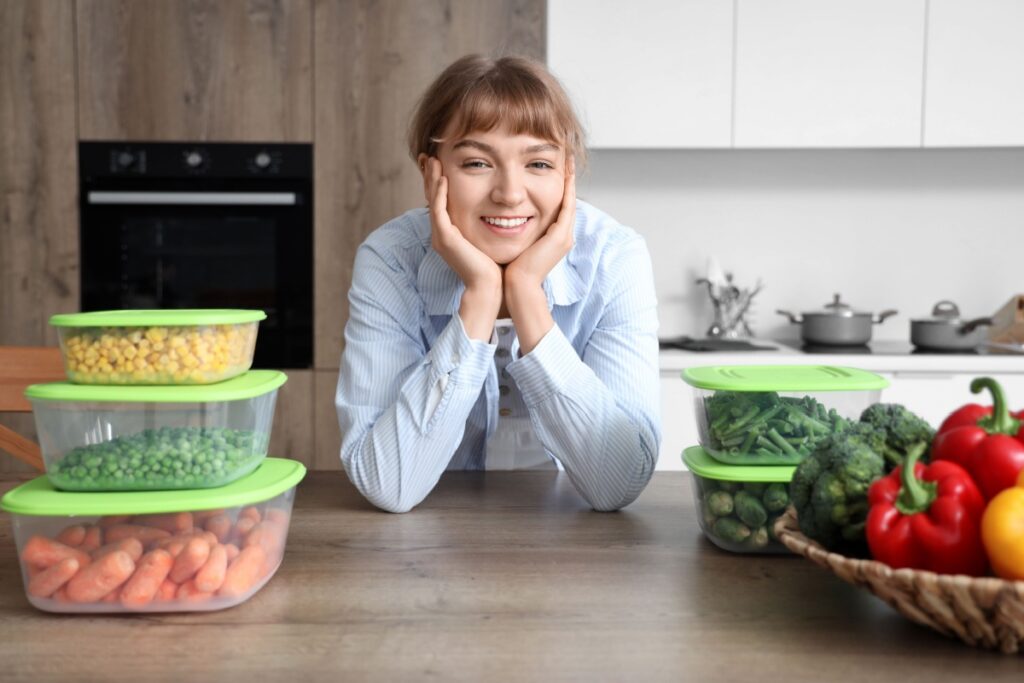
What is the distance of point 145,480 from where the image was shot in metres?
1.01

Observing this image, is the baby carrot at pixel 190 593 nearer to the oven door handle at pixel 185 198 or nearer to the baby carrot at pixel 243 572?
the baby carrot at pixel 243 572

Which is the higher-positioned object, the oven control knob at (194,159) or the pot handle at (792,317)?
the oven control knob at (194,159)

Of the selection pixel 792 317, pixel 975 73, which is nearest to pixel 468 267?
pixel 792 317

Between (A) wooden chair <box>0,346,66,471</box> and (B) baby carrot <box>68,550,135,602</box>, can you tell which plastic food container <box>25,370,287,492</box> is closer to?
(B) baby carrot <box>68,550,135,602</box>

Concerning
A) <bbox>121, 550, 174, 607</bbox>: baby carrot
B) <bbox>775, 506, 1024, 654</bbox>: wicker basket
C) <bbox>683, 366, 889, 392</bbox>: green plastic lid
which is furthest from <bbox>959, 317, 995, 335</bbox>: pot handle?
<bbox>121, 550, 174, 607</bbox>: baby carrot

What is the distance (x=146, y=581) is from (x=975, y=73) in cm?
314

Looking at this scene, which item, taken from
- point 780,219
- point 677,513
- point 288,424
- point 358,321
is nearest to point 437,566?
point 677,513

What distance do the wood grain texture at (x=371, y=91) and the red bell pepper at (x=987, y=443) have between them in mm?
2440

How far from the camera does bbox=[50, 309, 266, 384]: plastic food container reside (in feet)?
3.38

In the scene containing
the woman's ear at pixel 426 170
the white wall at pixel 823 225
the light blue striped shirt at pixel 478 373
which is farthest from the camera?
the white wall at pixel 823 225

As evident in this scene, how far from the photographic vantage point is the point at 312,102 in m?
3.26

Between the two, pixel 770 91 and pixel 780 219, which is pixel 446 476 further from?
pixel 780 219

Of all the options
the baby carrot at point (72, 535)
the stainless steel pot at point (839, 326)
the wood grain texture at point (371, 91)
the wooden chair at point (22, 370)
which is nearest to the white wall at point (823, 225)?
the stainless steel pot at point (839, 326)

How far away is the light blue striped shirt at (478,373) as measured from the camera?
1466 mm
